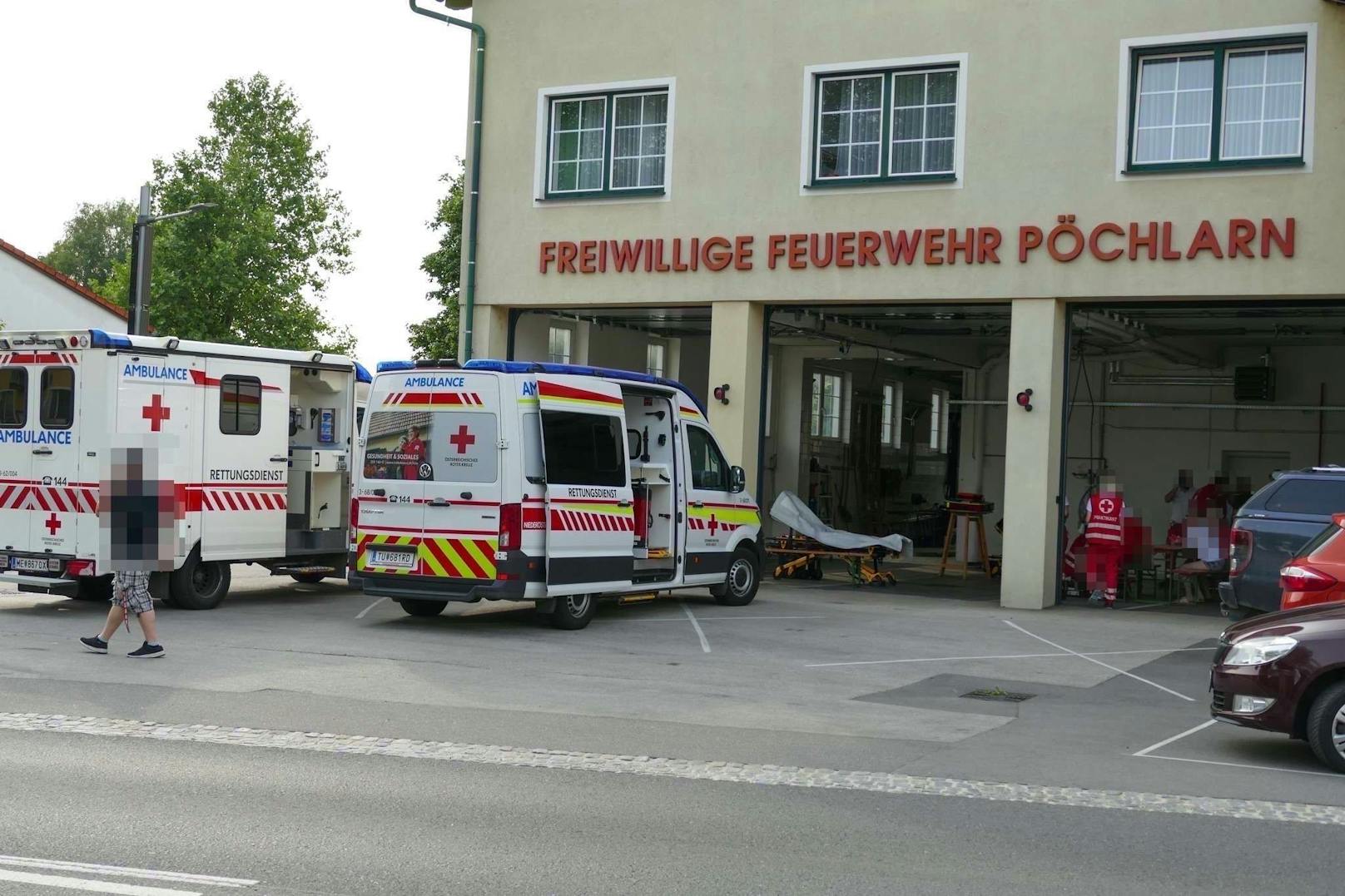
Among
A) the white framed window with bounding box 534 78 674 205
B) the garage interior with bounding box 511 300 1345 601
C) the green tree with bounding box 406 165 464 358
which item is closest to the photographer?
the white framed window with bounding box 534 78 674 205

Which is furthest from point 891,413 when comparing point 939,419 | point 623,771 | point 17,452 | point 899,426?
point 623,771

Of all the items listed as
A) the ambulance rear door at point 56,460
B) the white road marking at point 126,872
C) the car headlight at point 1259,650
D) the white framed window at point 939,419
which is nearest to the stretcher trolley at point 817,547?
the ambulance rear door at point 56,460

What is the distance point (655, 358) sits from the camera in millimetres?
27422

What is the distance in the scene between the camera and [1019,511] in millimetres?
19547

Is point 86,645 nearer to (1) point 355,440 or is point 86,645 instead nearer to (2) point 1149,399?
(1) point 355,440

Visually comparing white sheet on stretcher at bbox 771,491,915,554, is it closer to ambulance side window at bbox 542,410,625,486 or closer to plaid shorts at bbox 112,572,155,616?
ambulance side window at bbox 542,410,625,486

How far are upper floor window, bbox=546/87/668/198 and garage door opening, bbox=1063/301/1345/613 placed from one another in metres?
7.11

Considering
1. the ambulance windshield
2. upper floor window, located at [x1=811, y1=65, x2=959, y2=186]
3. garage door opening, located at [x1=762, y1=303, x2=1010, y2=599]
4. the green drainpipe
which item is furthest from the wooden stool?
the ambulance windshield

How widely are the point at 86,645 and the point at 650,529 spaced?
246 inches

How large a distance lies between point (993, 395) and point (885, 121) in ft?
36.6

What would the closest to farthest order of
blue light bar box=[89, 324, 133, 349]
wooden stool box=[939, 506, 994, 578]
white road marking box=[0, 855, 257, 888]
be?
white road marking box=[0, 855, 257, 888] < blue light bar box=[89, 324, 133, 349] < wooden stool box=[939, 506, 994, 578]

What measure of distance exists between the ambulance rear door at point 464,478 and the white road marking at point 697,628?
2.15 m

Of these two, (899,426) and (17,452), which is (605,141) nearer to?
(17,452)

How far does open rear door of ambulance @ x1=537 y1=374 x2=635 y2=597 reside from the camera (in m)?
14.8
